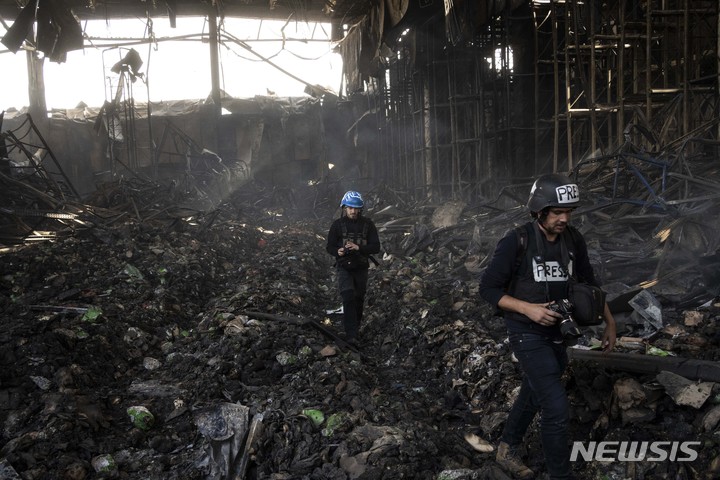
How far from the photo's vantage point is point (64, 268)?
377 inches

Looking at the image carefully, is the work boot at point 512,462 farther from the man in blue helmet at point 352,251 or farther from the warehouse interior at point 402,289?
the man in blue helmet at point 352,251

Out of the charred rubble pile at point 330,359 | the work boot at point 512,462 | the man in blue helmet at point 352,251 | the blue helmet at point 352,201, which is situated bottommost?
the work boot at point 512,462

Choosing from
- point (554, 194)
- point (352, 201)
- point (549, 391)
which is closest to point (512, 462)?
point (549, 391)

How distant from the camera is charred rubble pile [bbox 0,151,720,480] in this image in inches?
162

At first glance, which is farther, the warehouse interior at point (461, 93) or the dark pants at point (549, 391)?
the warehouse interior at point (461, 93)

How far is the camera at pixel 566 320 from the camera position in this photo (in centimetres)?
344

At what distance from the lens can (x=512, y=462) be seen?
404 cm

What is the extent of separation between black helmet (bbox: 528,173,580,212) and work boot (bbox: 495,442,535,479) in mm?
1696

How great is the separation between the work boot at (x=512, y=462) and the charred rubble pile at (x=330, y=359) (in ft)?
0.55

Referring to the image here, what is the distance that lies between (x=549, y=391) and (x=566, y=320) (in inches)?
17.5

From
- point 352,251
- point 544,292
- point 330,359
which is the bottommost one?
point 330,359

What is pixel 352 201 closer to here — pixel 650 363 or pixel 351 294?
pixel 351 294

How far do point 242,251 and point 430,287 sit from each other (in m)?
5.93

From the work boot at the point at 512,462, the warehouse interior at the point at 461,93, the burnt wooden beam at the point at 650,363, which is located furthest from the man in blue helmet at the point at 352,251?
the warehouse interior at the point at 461,93
